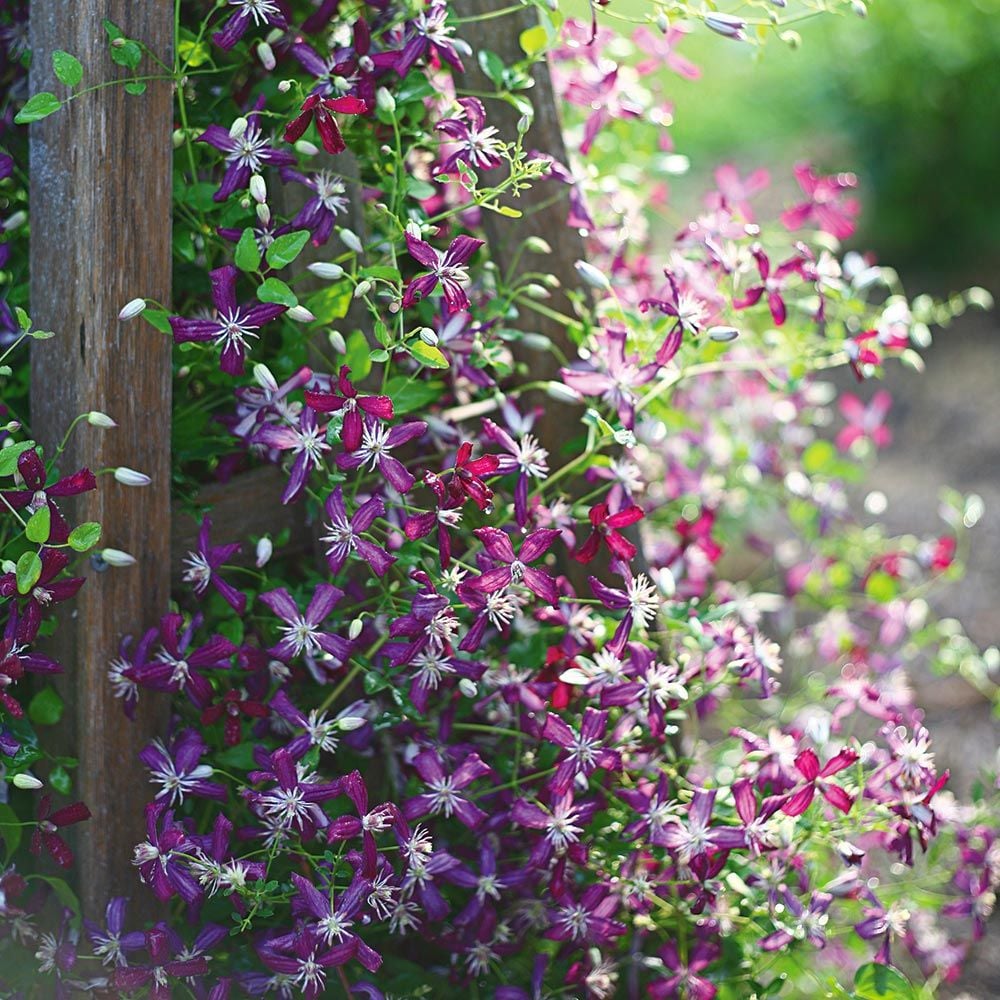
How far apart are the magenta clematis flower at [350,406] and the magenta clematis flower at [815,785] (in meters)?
0.56

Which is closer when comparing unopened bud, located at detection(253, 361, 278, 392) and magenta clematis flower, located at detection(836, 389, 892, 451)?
unopened bud, located at detection(253, 361, 278, 392)

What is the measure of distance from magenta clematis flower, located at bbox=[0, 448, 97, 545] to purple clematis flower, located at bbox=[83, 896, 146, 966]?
0.37m

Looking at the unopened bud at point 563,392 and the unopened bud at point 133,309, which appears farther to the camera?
the unopened bud at point 563,392

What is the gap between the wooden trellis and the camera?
1176mm

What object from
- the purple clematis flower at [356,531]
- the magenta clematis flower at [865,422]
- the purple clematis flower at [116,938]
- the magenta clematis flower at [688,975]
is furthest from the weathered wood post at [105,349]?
the magenta clematis flower at [865,422]

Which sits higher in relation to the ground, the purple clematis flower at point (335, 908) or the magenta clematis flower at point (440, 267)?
the magenta clematis flower at point (440, 267)

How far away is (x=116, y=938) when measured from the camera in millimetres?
1185

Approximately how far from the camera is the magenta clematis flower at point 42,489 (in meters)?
1.10

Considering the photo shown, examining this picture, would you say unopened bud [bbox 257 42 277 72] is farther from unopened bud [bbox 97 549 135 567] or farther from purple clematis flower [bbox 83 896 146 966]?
purple clematis flower [bbox 83 896 146 966]

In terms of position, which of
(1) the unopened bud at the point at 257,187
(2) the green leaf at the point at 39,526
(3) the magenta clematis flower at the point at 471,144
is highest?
(3) the magenta clematis flower at the point at 471,144

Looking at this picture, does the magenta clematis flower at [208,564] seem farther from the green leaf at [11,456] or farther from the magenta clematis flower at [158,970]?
the magenta clematis flower at [158,970]

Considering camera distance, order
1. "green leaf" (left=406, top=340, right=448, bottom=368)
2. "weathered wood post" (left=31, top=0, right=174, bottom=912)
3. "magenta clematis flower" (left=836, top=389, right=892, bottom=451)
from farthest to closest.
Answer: "magenta clematis flower" (left=836, top=389, right=892, bottom=451) < "weathered wood post" (left=31, top=0, right=174, bottom=912) < "green leaf" (left=406, top=340, right=448, bottom=368)

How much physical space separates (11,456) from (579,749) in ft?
2.05

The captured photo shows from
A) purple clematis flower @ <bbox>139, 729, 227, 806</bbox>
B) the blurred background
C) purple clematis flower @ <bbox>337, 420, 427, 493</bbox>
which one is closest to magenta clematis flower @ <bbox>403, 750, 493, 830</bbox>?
purple clematis flower @ <bbox>139, 729, 227, 806</bbox>
